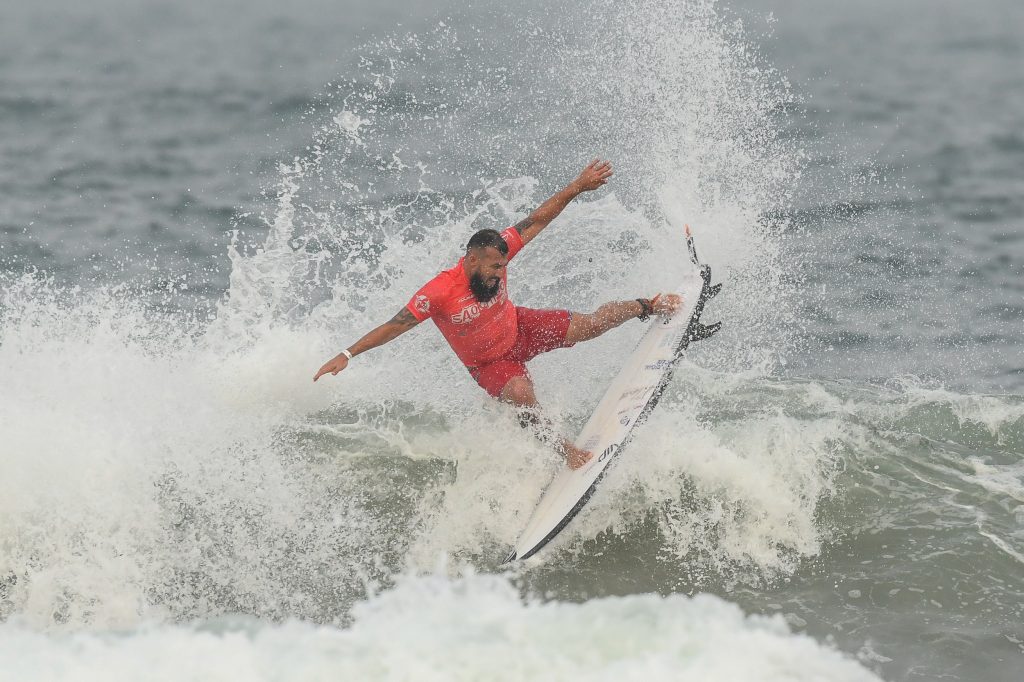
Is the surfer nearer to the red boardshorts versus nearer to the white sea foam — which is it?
the red boardshorts

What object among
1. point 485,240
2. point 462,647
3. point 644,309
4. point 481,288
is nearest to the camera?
point 462,647

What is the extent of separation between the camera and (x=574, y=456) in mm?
8211

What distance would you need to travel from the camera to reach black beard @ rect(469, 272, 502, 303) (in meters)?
7.97

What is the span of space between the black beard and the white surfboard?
52.8 inches

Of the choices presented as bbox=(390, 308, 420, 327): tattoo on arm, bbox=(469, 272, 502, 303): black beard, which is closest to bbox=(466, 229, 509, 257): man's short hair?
bbox=(469, 272, 502, 303): black beard

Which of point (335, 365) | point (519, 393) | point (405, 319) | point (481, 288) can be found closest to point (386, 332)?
point (405, 319)

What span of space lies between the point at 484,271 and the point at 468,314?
0.38 m

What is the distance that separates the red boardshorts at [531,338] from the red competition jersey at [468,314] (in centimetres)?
8

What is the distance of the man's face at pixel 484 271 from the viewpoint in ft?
25.9

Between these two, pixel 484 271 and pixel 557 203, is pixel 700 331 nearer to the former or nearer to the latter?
pixel 557 203

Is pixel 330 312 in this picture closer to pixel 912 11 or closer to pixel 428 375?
pixel 428 375

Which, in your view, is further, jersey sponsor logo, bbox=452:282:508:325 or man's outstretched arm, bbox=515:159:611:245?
man's outstretched arm, bbox=515:159:611:245

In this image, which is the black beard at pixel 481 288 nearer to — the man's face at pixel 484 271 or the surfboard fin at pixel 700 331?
the man's face at pixel 484 271

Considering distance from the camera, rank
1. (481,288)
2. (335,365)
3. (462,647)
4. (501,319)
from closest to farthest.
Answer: (462,647), (335,365), (481,288), (501,319)
